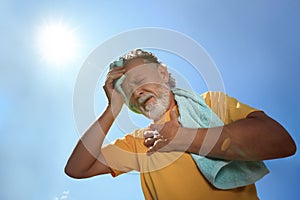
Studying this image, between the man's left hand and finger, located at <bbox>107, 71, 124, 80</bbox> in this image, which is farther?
finger, located at <bbox>107, 71, 124, 80</bbox>

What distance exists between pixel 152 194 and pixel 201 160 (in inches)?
6.6

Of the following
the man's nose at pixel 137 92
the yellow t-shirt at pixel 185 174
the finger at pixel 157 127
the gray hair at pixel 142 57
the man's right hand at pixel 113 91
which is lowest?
the yellow t-shirt at pixel 185 174

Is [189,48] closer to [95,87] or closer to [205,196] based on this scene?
[95,87]

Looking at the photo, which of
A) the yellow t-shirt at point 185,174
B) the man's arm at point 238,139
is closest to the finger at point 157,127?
the man's arm at point 238,139

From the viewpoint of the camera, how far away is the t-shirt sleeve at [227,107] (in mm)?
774

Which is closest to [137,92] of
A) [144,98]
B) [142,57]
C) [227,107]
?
[144,98]

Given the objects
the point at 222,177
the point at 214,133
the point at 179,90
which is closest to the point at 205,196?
the point at 222,177

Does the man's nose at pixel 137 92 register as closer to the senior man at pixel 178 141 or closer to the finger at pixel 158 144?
the senior man at pixel 178 141

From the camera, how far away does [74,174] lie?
861 mm

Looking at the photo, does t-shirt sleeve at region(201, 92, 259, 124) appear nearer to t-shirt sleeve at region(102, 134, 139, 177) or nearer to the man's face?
the man's face

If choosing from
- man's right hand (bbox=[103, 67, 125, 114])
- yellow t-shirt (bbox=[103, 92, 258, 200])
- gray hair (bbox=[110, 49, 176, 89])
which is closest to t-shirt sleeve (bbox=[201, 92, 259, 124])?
yellow t-shirt (bbox=[103, 92, 258, 200])

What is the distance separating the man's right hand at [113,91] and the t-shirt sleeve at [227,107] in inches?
9.7

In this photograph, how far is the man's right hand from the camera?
0.85 m

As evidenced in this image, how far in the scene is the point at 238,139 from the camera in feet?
2.21
